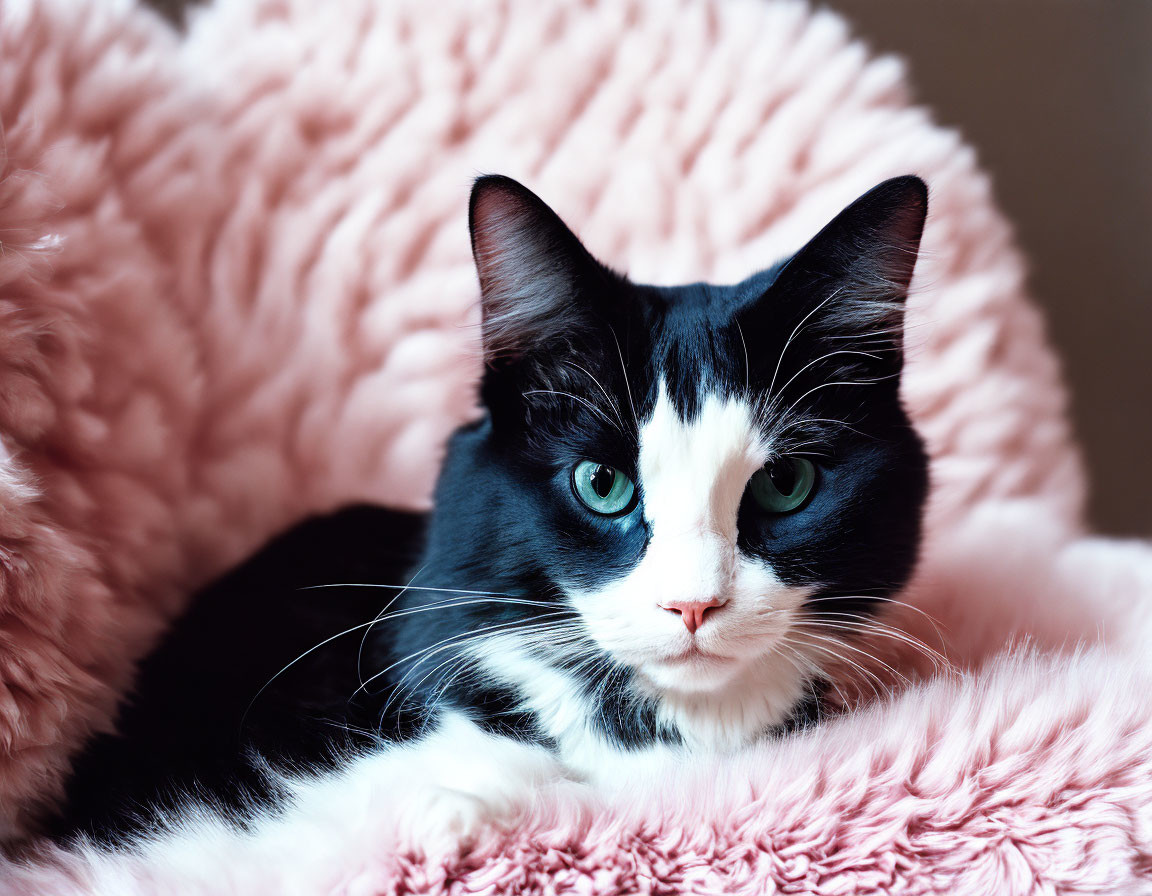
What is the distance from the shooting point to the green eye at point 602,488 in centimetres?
69

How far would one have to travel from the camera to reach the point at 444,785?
66 cm

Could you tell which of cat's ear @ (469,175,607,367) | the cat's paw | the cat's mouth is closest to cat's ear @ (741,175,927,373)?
cat's ear @ (469,175,607,367)

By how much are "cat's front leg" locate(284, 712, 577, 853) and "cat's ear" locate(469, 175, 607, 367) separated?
0.94 feet

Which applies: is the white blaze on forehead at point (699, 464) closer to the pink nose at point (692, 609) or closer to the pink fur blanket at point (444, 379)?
the pink nose at point (692, 609)

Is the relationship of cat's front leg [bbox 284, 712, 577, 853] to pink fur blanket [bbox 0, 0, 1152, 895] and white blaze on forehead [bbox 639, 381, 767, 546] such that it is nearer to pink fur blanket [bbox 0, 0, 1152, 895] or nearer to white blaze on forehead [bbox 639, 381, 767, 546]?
pink fur blanket [bbox 0, 0, 1152, 895]

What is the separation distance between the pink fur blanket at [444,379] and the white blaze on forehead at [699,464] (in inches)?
6.6

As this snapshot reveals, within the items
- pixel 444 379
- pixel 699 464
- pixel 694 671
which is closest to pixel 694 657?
pixel 694 671

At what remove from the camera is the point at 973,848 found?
60 cm

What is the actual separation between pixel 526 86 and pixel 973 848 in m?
0.93

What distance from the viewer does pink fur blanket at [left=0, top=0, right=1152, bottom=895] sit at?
61cm

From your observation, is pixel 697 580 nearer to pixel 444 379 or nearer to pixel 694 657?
pixel 694 657

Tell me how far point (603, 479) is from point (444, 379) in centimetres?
47

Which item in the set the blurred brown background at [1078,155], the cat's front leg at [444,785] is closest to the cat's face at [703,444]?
the cat's front leg at [444,785]

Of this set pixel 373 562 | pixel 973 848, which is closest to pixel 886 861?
pixel 973 848
